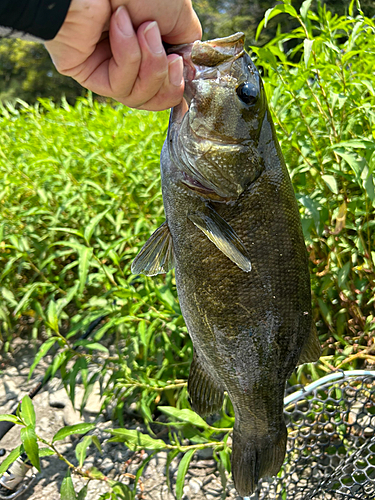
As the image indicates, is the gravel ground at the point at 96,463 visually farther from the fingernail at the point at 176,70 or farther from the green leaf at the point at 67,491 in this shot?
the fingernail at the point at 176,70

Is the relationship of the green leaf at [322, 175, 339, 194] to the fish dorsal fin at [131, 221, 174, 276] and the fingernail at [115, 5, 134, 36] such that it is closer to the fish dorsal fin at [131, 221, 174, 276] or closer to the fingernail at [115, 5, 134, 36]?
the fish dorsal fin at [131, 221, 174, 276]

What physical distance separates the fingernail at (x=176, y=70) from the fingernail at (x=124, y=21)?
0.51ft

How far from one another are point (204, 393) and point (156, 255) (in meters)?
0.57

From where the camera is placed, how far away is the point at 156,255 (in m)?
1.50

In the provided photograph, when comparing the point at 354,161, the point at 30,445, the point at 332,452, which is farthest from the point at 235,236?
the point at 332,452

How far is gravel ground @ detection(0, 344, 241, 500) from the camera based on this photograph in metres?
2.62

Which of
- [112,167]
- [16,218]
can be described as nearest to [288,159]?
[112,167]

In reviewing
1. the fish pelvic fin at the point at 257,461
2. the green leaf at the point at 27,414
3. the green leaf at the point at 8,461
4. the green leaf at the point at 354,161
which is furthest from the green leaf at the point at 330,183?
the green leaf at the point at 8,461

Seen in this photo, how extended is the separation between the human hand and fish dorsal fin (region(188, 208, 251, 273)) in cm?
43

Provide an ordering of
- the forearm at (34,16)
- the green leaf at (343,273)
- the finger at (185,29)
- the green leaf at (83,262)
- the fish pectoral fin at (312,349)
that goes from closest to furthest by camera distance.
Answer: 1. the forearm at (34,16)
2. the finger at (185,29)
3. the fish pectoral fin at (312,349)
4. the green leaf at (83,262)
5. the green leaf at (343,273)

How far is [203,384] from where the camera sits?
162 centimetres

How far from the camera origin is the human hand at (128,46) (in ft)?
4.26

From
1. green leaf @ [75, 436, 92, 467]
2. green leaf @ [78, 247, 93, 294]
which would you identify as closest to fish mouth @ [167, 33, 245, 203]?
green leaf @ [78, 247, 93, 294]

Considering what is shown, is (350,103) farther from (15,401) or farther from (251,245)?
(15,401)
